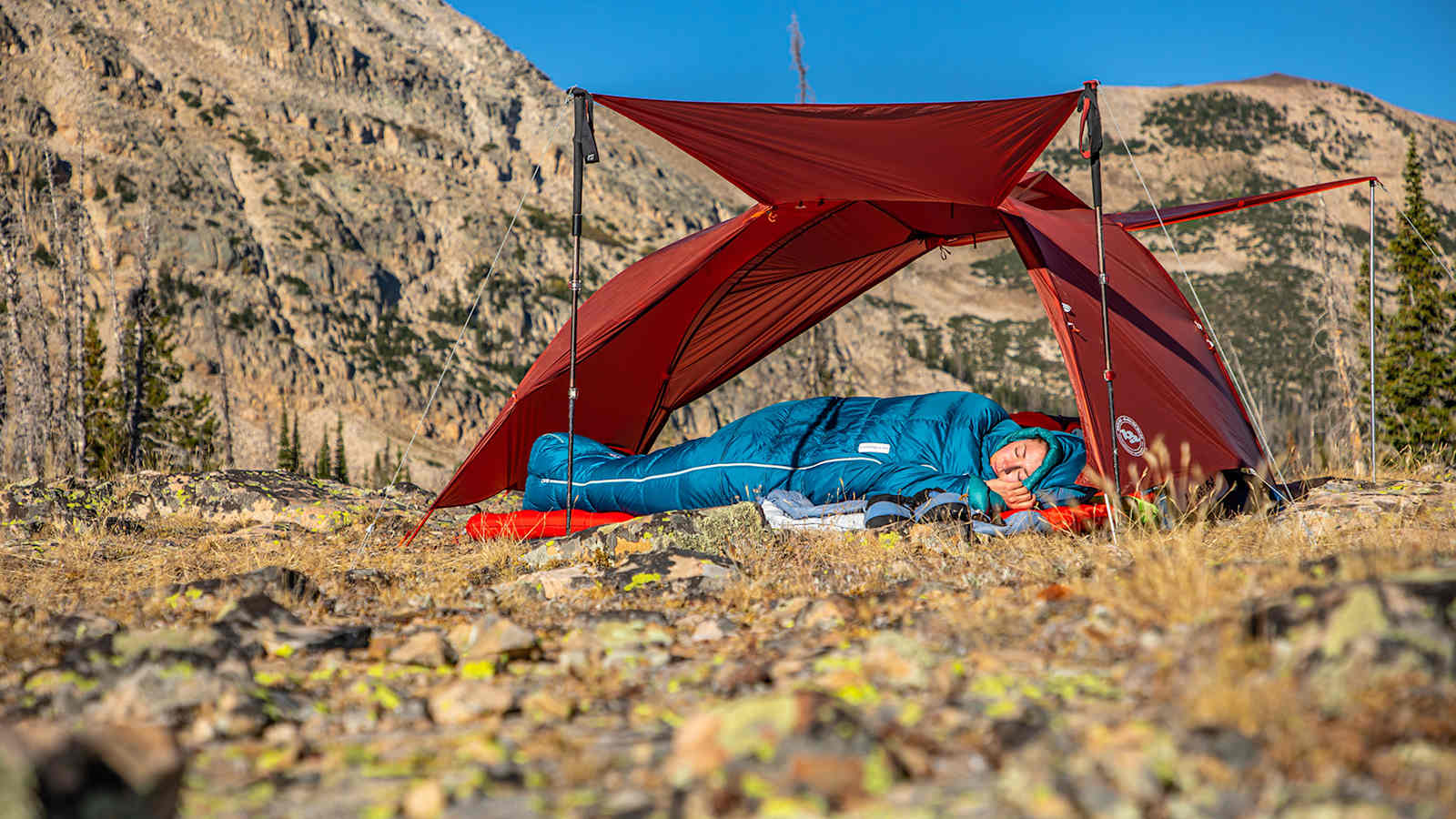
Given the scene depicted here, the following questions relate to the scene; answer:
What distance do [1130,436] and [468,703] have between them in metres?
4.56

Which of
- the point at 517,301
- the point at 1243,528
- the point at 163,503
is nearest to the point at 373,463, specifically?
the point at 517,301

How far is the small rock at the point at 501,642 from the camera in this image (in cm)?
320

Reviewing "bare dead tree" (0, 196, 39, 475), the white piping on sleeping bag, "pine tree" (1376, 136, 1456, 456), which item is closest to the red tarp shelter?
the white piping on sleeping bag

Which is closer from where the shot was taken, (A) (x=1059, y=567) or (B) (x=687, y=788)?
(B) (x=687, y=788)

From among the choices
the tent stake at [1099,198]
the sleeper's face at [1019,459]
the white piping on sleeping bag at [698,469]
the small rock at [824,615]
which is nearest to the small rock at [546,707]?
the small rock at [824,615]

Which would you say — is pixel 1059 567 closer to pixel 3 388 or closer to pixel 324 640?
pixel 324 640

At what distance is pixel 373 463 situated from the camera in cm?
3888

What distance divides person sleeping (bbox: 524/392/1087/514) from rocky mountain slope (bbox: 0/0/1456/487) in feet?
49.5

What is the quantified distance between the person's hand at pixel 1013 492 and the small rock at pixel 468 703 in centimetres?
421

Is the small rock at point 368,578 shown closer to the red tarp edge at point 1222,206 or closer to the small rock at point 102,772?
the small rock at point 102,772

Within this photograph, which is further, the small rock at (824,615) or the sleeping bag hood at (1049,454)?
the sleeping bag hood at (1049,454)

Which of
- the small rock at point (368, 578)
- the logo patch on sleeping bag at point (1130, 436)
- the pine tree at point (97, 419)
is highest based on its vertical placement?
the pine tree at point (97, 419)

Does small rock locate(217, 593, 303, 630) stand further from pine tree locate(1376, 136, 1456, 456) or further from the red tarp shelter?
pine tree locate(1376, 136, 1456, 456)

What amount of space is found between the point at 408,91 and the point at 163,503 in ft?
206
